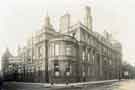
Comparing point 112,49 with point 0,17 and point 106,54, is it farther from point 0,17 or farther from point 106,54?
point 0,17

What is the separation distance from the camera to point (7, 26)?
Answer: 1.94 metres

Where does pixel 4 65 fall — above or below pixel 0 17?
below

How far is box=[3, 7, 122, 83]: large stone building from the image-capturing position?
1.75m

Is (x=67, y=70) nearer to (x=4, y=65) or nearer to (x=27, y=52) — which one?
(x=27, y=52)

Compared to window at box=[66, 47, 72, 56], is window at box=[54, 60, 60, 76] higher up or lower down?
lower down

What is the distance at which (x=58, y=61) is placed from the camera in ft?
5.73

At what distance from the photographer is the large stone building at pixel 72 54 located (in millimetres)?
1751

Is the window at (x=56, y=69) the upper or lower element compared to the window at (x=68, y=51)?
lower

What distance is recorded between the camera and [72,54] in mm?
1759

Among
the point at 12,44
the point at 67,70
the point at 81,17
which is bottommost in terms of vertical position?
the point at 67,70

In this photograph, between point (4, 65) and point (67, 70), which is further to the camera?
point (4, 65)

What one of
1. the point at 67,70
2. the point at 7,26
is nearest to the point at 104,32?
the point at 67,70

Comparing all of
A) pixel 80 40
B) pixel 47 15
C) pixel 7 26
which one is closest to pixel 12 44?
pixel 7 26

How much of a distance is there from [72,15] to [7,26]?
0.38m
